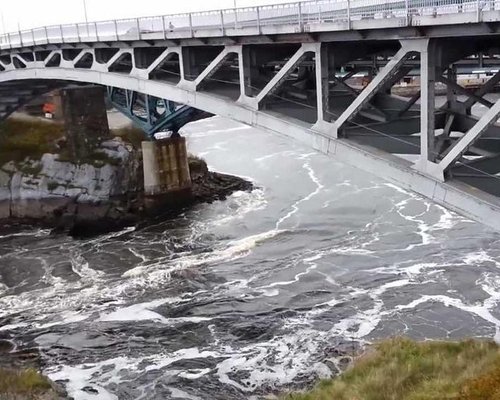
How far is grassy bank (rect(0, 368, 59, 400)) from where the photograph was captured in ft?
40.4

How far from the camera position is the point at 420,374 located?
34.6 ft

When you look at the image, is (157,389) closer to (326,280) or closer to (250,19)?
(326,280)

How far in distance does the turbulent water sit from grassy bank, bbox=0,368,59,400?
1021mm

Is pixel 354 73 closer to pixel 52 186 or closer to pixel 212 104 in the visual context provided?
pixel 212 104

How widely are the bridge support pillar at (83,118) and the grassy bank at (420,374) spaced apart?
22171 millimetres

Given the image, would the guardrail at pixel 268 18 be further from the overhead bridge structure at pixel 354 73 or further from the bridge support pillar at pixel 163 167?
the bridge support pillar at pixel 163 167

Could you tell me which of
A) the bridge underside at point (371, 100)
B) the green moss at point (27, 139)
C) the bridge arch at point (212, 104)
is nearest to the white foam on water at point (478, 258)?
the bridge underside at point (371, 100)

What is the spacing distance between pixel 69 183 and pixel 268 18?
18.7m

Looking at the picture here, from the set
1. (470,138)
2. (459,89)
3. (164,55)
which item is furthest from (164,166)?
(470,138)

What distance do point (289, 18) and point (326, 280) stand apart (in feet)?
27.3

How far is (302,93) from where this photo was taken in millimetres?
16078

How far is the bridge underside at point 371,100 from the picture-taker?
10406mm

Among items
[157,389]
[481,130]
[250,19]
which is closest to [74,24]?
[250,19]

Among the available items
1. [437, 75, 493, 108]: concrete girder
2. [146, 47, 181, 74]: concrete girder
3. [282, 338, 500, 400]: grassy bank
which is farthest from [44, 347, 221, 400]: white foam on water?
[437, 75, 493, 108]: concrete girder
